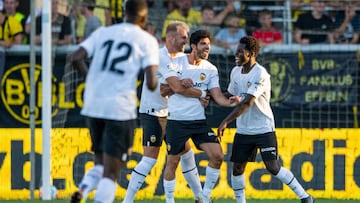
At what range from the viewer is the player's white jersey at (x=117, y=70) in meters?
8.31

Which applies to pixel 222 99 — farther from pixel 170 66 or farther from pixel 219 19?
pixel 219 19

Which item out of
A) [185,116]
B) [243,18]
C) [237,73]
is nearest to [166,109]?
[185,116]

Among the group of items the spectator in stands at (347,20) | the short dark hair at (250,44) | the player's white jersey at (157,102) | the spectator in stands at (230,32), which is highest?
the spectator in stands at (347,20)

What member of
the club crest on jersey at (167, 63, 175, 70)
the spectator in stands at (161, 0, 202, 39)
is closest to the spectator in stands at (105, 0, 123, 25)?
the spectator in stands at (161, 0, 202, 39)

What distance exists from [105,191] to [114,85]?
908mm

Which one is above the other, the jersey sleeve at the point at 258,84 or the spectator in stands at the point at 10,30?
the spectator in stands at the point at 10,30

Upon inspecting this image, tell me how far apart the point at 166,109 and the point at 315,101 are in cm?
398

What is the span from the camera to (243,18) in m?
15.7

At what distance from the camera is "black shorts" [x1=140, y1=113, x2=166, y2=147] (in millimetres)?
10922

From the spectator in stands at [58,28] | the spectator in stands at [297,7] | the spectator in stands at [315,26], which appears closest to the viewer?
the spectator in stands at [58,28]

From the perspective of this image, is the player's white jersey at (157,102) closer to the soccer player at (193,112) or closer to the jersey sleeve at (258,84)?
the soccer player at (193,112)

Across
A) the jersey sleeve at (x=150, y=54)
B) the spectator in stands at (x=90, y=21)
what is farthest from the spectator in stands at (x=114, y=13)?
the jersey sleeve at (x=150, y=54)

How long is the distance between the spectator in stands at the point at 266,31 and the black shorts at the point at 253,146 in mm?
4388

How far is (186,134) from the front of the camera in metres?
10.9
